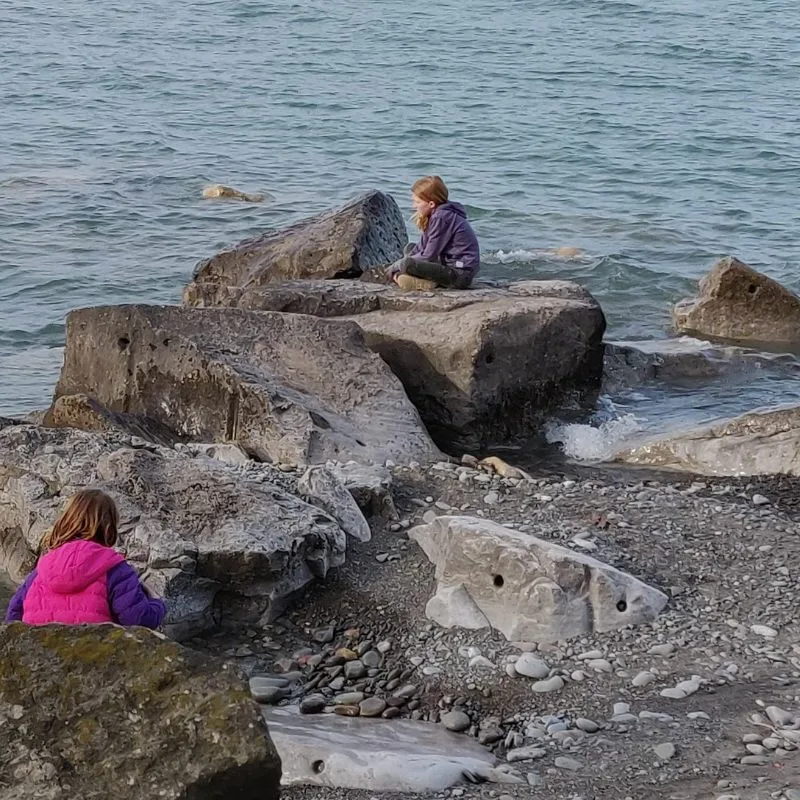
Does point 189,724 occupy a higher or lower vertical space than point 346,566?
higher

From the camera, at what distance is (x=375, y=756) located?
6.45m

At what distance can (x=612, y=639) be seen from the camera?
7777 millimetres

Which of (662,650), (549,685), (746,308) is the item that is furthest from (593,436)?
(549,685)

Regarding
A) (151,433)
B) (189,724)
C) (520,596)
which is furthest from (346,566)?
(189,724)

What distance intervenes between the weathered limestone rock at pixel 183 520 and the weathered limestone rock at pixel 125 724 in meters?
3.23

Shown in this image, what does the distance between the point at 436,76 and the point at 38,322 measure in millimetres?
18314

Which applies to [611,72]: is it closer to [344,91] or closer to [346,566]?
[344,91]

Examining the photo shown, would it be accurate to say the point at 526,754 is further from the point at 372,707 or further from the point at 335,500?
the point at 335,500

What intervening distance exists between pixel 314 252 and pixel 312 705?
816 cm

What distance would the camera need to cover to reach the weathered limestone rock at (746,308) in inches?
617

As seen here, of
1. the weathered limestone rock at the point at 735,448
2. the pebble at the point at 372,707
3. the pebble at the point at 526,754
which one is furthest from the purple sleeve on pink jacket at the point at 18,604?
the weathered limestone rock at the point at 735,448

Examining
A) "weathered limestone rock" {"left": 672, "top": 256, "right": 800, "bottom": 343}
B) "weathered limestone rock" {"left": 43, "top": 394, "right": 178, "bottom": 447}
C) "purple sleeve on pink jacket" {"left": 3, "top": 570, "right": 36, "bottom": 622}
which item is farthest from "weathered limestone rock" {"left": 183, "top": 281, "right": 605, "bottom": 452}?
"purple sleeve on pink jacket" {"left": 3, "top": 570, "right": 36, "bottom": 622}

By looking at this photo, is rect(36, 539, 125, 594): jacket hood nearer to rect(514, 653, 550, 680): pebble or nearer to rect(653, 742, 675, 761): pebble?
rect(514, 653, 550, 680): pebble

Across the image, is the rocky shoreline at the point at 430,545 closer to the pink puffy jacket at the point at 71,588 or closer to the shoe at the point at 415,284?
the shoe at the point at 415,284
